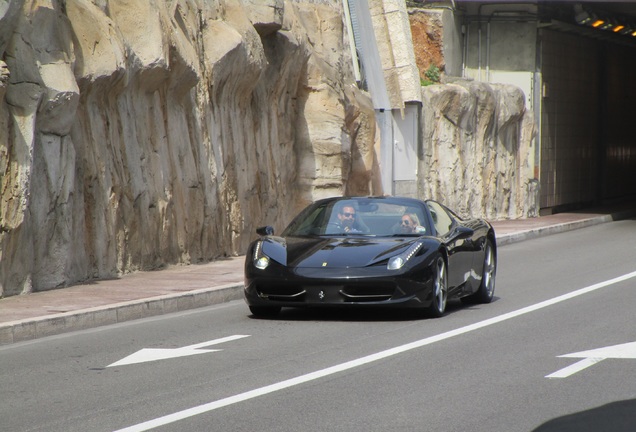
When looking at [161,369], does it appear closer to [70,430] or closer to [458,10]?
[70,430]

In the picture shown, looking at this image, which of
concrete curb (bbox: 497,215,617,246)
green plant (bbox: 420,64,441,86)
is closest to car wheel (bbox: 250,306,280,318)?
concrete curb (bbox: 497,215,617,246)

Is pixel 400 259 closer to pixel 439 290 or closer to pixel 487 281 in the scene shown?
pixel 439 290

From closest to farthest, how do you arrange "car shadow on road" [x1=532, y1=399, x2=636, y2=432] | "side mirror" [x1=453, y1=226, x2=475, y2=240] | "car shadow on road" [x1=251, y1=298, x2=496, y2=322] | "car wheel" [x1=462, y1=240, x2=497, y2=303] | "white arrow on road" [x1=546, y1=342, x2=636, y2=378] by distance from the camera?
"car shadow on road" [x1=532, y1=399, x2=636, y2=432] < "white arrow on road" [x1=546, y1=342, x2=636, y2=378] < "car shadow on road" [x1=251, y1=298, x2=496, y2=322] < "side mirror" [x1=453, y1=226, x2=475, y2=240] < "car wheel" [x1=462, y1=240, x2=497, y2=303]

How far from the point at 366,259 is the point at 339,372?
309 cm

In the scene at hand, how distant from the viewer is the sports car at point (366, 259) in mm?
11281

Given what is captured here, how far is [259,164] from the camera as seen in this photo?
20484 millimetres

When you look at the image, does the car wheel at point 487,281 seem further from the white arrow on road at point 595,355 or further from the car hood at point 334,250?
the white arrow on road at point 595,355

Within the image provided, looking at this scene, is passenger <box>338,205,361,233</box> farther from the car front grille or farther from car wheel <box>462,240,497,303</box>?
car wheel <box>462,240,497,303</box>

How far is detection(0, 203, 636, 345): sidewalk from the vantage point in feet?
36.0

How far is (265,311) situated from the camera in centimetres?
1208

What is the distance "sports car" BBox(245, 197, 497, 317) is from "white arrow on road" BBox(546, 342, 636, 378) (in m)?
2.35

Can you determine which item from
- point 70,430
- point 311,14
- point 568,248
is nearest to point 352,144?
point 311,14

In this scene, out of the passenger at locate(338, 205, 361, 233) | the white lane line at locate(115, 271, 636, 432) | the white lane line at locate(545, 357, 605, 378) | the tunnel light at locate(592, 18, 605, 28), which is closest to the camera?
the white lane line at locate(115, 271, 636, 432)

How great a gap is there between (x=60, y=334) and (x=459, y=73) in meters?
23.9
